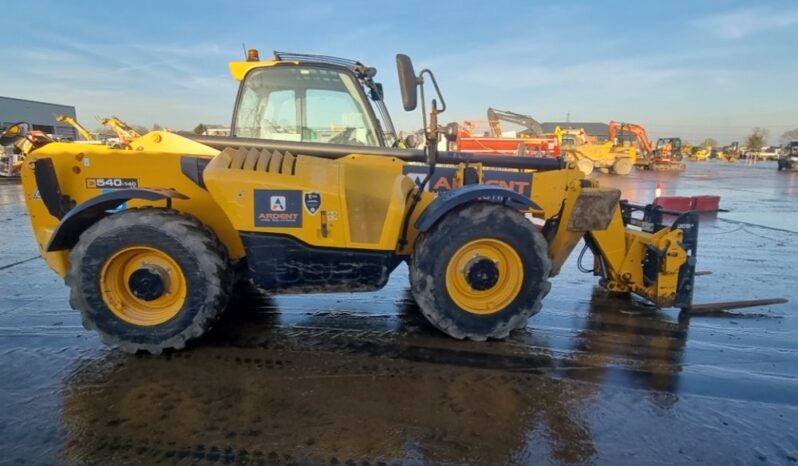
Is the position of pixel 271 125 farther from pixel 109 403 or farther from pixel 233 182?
pixel 109 403

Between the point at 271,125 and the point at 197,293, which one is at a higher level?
the point at 271,125

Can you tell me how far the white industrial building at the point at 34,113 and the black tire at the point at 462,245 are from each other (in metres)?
52.9

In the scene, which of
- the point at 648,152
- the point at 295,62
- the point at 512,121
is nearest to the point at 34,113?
the point at 512,121

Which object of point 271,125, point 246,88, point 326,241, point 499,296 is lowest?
point 499,296

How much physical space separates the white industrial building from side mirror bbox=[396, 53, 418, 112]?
52.6 m

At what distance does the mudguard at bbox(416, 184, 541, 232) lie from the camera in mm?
3529

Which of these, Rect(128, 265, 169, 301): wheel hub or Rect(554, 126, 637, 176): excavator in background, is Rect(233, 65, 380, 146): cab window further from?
Rect(554, 126, 637, 176): excavator in background

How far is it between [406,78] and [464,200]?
0.97m

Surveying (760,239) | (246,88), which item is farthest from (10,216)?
(760,239)

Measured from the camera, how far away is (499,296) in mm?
3746

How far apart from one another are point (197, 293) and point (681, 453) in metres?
3.14

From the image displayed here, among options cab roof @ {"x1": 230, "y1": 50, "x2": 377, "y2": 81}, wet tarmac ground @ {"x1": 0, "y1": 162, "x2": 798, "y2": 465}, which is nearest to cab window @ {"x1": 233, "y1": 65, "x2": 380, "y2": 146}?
cab roof @ {"x1": 230, "y1": 50, "x2": 377, "y2": 81}

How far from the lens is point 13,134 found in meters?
4.35

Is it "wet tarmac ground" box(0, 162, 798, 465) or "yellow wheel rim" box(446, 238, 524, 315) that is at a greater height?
"yellow wheel rim" box(446, 238, 524, 315)
